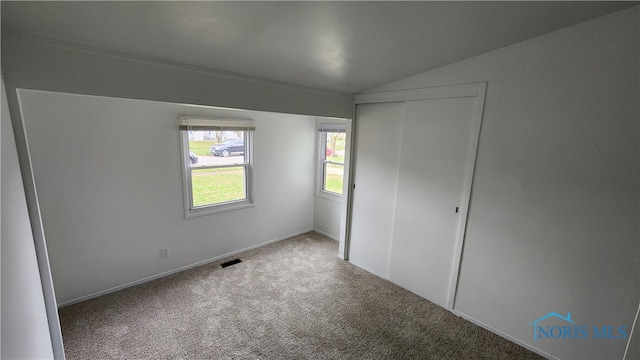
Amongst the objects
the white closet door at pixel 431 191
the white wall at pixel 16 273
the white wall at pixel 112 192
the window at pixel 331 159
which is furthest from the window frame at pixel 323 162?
the white wall at pixel 16 273

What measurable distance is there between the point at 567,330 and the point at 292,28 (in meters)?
2.84

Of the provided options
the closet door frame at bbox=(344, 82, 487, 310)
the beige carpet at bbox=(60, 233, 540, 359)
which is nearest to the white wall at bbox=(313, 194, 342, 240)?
the beige carpet at bbox=(60, 233, 540, 359)

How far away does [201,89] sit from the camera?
1.86 metres

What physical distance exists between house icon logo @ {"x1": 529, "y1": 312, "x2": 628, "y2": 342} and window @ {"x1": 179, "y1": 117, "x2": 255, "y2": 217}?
3.24 meters

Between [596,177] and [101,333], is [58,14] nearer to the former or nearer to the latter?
[101,333]

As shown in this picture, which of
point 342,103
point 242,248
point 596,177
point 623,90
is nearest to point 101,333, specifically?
point 242,248

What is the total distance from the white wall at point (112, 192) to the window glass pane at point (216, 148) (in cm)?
20

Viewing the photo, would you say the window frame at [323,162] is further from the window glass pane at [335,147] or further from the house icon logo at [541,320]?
the house icon logo at [541,320]

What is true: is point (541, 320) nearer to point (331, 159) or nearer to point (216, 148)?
point (331, 159)

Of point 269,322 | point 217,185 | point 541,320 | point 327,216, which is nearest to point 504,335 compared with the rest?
point 541,320

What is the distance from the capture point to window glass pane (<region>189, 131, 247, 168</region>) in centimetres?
302

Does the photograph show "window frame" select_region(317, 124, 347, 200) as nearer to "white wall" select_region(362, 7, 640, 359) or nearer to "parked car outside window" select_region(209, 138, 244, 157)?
"parked car outside window" select_region(209, 138, 244, 157)

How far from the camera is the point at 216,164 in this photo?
3.25m

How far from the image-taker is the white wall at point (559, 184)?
64.0 inches
